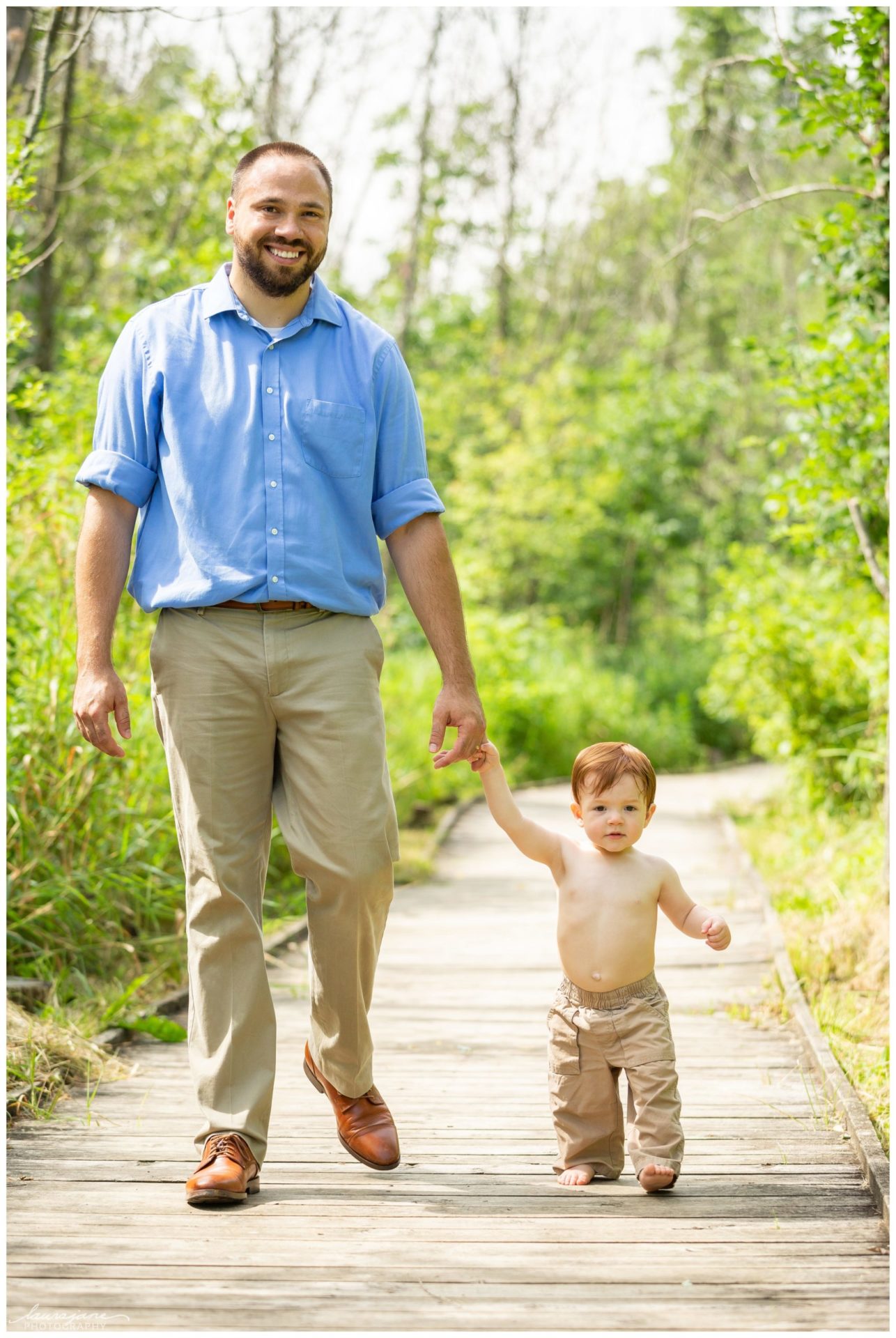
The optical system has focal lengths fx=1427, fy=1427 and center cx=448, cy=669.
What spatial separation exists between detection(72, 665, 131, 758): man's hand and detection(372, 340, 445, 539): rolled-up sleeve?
2.31ft

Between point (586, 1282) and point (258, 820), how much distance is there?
117 cm

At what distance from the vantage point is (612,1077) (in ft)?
10.4

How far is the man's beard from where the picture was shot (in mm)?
3102

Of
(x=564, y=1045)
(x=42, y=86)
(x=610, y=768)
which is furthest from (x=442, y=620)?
(x=42, y=86)

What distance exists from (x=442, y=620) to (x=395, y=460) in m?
0.38

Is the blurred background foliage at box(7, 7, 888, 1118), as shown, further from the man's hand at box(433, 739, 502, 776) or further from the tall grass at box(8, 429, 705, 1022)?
the man's hand at box(433, 739, 502, 776)

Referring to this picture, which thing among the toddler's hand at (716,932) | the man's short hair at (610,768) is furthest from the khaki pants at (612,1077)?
the man's short hair at (610,768)

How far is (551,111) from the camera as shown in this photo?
20016 mm

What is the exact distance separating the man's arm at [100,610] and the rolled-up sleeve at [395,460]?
1.84 feet

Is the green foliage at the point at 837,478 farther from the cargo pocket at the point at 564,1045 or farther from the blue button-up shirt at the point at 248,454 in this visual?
the cargo pocket at the point at 564,1045

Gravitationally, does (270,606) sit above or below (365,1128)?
above

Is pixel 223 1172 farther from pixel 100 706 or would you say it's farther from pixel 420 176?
pixel 420 176

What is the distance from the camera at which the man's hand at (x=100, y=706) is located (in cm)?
295

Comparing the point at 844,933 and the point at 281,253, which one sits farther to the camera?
the point at 844,933
